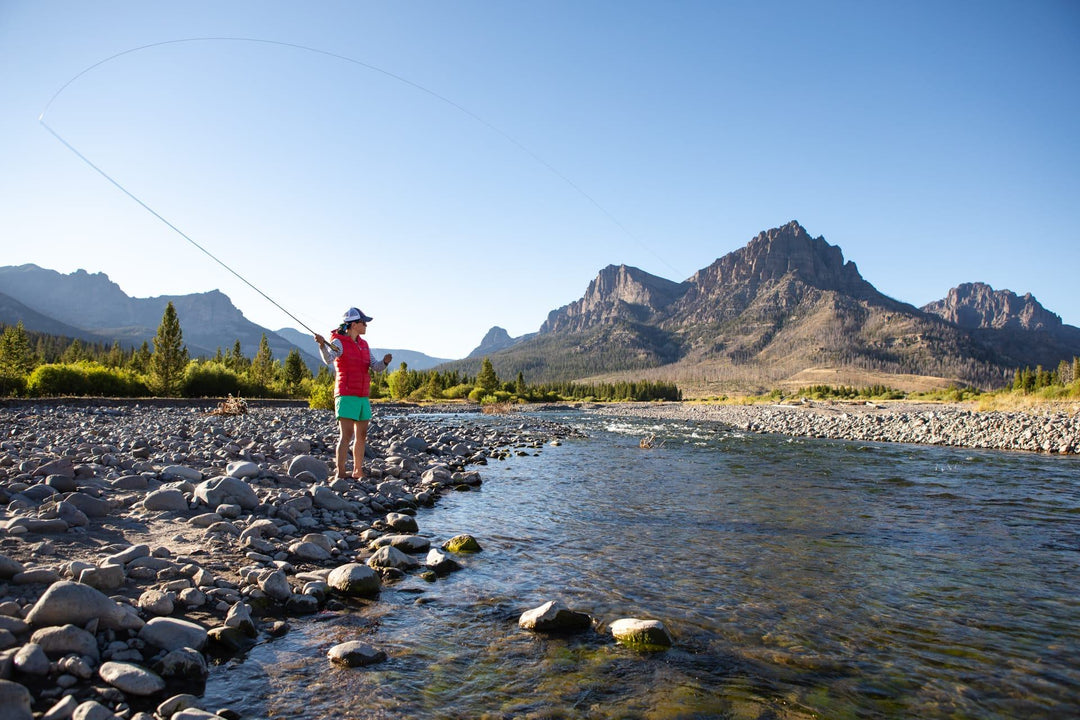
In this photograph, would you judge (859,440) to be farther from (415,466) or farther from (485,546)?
(485,546)

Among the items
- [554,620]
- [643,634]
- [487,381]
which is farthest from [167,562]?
[487,381]

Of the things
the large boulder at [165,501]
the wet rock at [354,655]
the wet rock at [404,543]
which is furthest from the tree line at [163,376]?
the wet rock at [354,655]

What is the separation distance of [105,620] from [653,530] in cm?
684

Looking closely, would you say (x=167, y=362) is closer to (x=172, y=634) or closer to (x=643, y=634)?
(x=172, y=634)

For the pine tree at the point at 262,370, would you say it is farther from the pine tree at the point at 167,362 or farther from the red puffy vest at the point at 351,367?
the red puffy vest at the point at 351,367

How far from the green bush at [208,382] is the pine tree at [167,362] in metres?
0.66

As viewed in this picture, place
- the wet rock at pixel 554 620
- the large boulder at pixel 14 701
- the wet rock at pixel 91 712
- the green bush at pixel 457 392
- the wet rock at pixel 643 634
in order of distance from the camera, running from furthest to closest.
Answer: the green bush at pixel 457 392
the wet rock at pixel 554 620
the wet rock at pixel 643 634
the wet rock at pixel 91 712
the large boulder at pixel 14 701

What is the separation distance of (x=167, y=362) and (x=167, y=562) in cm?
4760

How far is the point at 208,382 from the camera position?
45844 mm

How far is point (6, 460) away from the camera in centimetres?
901

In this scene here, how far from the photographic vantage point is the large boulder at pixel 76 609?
3686mm

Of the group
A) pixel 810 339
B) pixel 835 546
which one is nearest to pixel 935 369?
pixel 810 339

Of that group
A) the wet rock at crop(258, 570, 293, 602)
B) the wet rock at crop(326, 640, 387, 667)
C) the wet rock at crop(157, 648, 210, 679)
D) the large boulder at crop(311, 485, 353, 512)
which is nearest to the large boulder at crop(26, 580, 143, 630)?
the wet rock at crop(157, 648, 210, 679)

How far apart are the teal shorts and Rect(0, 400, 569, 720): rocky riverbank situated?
1287 millimetres
